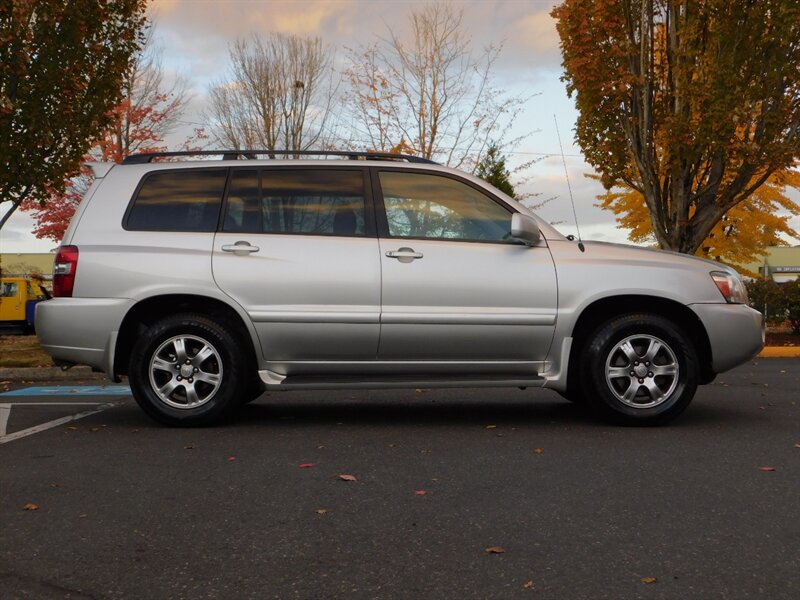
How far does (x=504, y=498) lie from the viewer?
4.79 m

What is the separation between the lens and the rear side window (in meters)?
7.06

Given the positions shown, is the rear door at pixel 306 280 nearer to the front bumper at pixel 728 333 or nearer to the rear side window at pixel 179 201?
the rear side window at pixel 179 201

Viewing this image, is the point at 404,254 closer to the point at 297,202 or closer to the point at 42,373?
the point at 297,202

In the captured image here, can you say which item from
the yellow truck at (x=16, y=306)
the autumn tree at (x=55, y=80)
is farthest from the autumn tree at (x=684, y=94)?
the yellow truck at (x=16, y=306)

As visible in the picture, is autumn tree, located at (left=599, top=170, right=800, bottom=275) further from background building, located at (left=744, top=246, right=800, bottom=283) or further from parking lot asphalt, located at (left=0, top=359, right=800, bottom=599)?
background building, located at (left=744, top=246, right=800, bottom=283)

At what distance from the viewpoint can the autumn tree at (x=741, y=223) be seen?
29.2m

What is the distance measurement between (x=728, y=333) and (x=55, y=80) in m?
12.1

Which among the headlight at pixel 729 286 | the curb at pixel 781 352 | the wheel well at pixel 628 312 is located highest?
the headlight at pixel 729 286

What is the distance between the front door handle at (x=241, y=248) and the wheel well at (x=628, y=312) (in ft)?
7.97

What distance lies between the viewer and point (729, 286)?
23.3 feet

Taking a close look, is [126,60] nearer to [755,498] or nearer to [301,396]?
[301,396]

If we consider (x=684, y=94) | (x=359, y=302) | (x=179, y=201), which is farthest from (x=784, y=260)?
(x=179, y=201)

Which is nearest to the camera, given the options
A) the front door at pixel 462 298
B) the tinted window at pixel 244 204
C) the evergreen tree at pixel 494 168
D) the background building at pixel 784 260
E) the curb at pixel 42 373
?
the front door at pixel 462 298

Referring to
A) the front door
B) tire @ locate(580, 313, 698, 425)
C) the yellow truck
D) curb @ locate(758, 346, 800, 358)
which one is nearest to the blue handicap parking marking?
the front door
